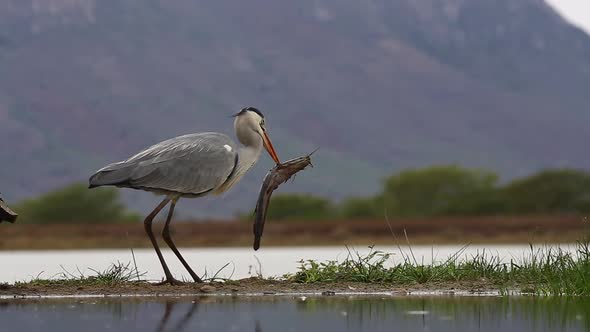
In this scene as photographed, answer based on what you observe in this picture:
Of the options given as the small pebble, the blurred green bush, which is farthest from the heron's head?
the blurred green bush

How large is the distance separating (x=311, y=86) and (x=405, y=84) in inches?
640

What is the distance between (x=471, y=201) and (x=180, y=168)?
49643 mm

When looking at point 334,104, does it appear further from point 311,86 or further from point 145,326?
point 145,326

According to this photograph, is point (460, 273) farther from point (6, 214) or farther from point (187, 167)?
point (6, 214)

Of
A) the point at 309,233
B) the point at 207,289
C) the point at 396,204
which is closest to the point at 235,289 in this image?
the point at 207,289

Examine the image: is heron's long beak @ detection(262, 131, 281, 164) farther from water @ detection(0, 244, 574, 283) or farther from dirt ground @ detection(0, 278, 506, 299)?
dirt ground @ detection(0, 278, 506, 299)

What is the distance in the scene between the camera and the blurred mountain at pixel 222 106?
14925 cm

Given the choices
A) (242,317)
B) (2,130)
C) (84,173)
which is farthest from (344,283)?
(2,130)

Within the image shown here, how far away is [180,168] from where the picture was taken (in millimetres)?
13016

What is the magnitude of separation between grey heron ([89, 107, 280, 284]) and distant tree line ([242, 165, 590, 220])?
44524mm

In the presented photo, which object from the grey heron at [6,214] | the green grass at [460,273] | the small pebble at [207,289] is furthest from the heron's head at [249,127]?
the grey heron at [6,214]

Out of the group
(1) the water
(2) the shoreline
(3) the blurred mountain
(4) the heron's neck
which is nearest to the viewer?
(4) the heron's neck

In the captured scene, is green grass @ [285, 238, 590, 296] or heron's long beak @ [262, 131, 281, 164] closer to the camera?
green grass @ [285, 238, 590, 296]

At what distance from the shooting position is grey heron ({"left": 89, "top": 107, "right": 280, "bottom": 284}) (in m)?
12.9
